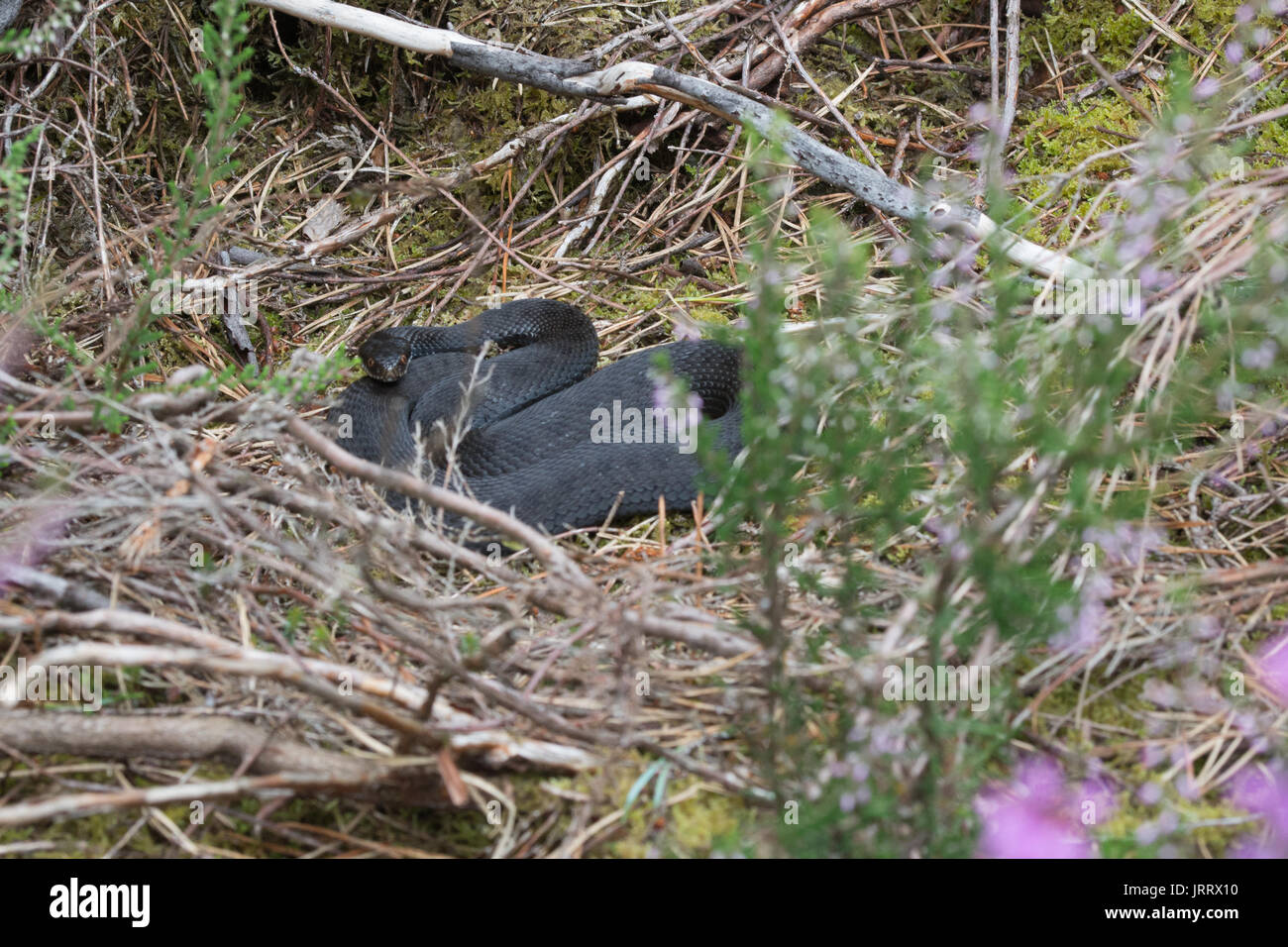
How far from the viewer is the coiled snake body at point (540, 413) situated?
4.27m

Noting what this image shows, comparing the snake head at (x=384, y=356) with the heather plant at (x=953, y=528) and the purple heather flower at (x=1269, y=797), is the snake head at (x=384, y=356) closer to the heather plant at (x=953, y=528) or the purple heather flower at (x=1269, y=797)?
the heather plant at (x=953, y=528)

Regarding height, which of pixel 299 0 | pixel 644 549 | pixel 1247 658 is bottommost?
pixel 1247 658

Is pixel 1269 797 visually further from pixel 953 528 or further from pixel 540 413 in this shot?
pixel 540 413

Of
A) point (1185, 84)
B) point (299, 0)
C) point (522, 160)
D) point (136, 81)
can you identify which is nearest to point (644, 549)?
point (1185, 84)

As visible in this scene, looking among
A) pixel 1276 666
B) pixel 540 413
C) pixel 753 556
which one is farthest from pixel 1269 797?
pixel 540 413

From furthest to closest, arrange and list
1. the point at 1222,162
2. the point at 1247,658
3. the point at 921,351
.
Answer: the point at 1222,162 < the point at 1247,658 < the point at 921,351

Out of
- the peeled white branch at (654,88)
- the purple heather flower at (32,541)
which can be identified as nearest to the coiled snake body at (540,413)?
the peeled white branch at (654,88)

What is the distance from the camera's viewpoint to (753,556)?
286 cm

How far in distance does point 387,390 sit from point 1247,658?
3.89m

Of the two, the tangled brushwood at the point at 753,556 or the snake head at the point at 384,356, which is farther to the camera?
the snake head at the point at 384,356

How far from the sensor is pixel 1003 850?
2.16 meters

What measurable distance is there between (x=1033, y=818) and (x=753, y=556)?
3.17 ft

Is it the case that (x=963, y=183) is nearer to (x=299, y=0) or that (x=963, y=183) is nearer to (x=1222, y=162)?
(x=1222, y=162)

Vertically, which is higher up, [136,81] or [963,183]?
[136,81]
